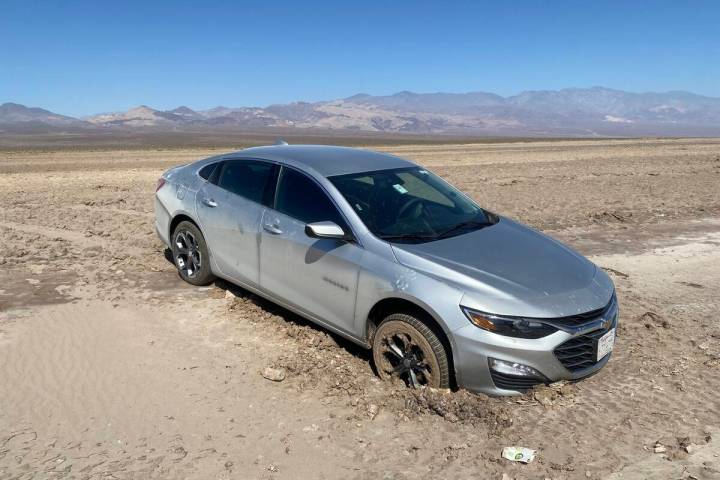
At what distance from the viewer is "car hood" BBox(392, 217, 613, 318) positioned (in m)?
3.73

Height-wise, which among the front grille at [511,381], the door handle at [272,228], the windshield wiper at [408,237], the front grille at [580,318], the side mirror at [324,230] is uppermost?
the side mirror at [324,230]

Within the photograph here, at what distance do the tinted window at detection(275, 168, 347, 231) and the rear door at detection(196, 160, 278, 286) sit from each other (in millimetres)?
159

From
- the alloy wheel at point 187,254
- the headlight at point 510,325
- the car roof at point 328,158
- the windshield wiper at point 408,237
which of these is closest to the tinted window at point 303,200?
the car roof at point 328,158

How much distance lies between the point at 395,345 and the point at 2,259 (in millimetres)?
5765

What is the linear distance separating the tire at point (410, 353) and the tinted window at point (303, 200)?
34.7 inches

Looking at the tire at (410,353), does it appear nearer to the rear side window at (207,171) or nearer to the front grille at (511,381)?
the front grille at (511,381)

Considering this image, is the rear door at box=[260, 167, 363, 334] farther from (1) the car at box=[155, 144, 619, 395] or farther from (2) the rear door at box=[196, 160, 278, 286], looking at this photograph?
(2) the rear door at box=[196, 160, 278, 286]

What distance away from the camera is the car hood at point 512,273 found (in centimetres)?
373

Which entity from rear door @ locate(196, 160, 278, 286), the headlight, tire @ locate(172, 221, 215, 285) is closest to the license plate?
the headlight

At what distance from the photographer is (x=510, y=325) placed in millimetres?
3678

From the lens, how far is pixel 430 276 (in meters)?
3.89

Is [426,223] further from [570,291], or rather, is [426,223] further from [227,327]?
[227,327]

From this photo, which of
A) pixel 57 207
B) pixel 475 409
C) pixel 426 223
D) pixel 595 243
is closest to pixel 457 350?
pixel 475 409

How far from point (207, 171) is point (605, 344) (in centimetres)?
406
